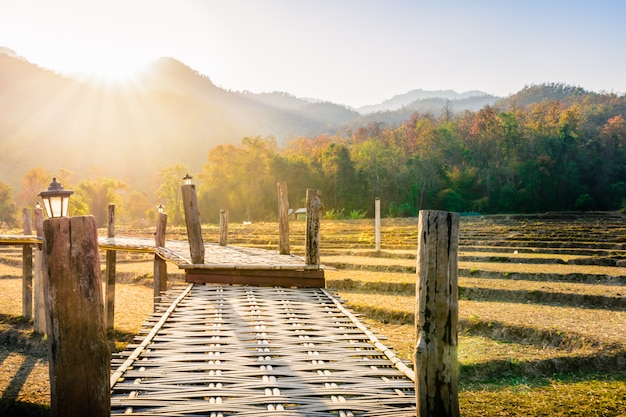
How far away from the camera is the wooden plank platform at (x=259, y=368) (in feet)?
9.61

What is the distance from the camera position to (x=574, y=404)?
17.4 ft

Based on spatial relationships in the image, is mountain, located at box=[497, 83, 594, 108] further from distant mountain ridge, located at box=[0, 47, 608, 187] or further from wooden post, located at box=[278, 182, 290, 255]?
wooden post, located at box=[278, 182, 290, 255]

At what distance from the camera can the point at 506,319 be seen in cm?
810

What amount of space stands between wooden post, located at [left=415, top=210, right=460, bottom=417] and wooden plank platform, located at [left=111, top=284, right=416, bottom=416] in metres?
0.22

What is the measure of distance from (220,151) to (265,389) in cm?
4379

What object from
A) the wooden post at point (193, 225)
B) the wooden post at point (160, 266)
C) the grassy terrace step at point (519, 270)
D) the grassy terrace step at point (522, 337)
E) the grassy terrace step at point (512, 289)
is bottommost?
the grassy terrace step at point (522, 337)

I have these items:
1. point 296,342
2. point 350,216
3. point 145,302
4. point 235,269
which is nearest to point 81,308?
point 296,342

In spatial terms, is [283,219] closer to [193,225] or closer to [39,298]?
[193,225]

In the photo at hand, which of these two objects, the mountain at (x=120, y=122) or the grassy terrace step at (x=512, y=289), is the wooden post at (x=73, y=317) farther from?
the mountain at (x=120, y=122)

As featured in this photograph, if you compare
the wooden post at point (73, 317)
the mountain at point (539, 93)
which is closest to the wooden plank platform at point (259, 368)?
the wooden post at point (73, 317)

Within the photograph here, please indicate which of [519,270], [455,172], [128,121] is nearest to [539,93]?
[455,172]

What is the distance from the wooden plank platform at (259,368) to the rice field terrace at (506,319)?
145 centimetres

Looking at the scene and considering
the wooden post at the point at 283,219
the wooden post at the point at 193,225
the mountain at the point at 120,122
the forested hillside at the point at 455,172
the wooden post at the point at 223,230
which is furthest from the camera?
the mountain at the point at 120,122

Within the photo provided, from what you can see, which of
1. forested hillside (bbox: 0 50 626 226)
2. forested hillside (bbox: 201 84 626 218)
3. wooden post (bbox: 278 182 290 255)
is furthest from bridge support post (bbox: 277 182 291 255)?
forested hillside (bbox: 201 84 626 218)
